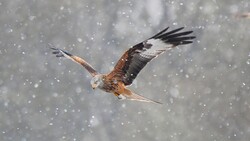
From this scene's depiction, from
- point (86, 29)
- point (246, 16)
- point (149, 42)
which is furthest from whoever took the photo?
point (86, 29)

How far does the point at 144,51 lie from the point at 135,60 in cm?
12

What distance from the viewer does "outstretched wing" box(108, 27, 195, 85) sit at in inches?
217

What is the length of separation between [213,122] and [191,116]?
17.5 inches

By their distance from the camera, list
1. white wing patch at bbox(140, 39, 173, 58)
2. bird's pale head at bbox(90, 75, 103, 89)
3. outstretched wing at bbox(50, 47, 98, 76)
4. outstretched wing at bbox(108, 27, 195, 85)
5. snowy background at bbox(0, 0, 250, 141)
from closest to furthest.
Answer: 1. outstretched wing at bbox(108, 27, 195, 85)
2. white wing patch at bbox(140, 39, 173, 58)
3. bird's pale head at bbox(90, 75, 103, 89)
4. outstretched wing at bbox(50, 47, 98, 76)
5. snowy background at bbox(0, 0, 250, 141)

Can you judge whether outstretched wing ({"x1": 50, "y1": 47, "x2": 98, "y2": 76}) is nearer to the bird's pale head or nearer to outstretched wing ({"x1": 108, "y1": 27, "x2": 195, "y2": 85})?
the bird's pale head

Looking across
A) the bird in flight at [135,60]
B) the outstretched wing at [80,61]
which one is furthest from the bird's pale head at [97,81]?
the outstretched wing at [80,61]

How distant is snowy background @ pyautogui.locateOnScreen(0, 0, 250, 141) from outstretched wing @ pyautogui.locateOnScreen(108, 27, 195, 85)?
7.04m

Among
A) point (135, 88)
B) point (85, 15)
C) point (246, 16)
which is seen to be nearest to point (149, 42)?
point (246, 16)

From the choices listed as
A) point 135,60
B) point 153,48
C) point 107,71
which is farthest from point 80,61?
point 107,71

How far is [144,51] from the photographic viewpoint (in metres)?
5.74

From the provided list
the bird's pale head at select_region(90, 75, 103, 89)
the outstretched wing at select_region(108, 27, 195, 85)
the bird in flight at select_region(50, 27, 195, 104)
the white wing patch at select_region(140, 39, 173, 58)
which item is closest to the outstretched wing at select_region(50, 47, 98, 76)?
the bird in flight at select_region(50, 27, 195, 104)

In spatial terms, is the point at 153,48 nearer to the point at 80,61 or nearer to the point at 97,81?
the point at 97,81

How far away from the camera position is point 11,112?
13.2 meters

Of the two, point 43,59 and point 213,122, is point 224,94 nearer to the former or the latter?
point 213,122
